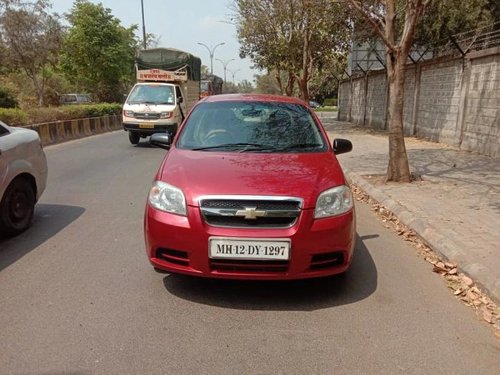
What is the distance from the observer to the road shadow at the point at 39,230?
4949mm

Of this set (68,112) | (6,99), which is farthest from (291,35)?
(6,99)

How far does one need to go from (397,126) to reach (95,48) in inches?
1057

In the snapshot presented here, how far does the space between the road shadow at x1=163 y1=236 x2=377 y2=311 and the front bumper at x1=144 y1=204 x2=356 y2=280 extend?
263 millimetres

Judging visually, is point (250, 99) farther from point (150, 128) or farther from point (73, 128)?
point (73, 128)

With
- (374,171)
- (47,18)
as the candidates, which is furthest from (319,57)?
(374,171)

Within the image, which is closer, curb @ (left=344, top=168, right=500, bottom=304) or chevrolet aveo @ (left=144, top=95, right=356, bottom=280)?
chevrolet aveo @ (left=144, top=95, right=356, bottom=280)

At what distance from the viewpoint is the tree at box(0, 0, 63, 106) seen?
2409cm

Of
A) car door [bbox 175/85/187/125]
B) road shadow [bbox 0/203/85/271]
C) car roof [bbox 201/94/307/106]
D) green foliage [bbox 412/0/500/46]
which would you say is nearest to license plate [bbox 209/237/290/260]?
road shadow [bbox 0/203/85/271]

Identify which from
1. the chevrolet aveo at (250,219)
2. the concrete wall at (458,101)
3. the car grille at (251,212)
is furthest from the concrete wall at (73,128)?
the car grille at (251,212)

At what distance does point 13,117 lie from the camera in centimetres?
1495

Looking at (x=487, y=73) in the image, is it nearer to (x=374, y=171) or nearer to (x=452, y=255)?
(x=374, y=171)

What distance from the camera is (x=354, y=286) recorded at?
4211 millimetres

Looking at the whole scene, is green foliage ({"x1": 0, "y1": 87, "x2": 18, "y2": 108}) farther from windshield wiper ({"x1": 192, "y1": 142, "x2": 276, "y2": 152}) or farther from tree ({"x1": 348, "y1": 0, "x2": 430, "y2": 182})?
windshield wiper ({"x1": 192, "y1": 142, "x2": 276, "y2": 152})

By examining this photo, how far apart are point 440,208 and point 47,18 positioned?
24.7 m
